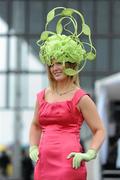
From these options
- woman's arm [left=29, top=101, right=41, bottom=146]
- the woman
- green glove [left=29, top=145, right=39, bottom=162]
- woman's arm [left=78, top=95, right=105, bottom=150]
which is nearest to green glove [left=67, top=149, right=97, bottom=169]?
the woman

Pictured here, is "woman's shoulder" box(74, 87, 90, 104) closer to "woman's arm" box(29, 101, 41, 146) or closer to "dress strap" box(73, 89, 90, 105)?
"dress strap" box(73, 89, 90, 105)

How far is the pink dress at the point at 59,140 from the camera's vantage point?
4.09 meters

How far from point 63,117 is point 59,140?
0.12m

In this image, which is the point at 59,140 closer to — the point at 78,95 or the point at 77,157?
the point at 77,157

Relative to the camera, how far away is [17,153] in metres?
28.5

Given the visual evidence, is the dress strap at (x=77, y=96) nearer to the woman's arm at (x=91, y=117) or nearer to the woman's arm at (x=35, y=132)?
the woman's arm at (x=91, y=117)

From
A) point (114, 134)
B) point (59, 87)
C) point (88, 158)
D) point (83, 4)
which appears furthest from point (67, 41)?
point (83, 4)

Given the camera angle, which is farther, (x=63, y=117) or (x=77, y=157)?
(x=63, y=117)

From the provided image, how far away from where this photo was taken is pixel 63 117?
4.13 meters

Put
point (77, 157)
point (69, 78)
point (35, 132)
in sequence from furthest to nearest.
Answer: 1. point (35, 132)
2. point (69, 78)
3. point (77, 157)

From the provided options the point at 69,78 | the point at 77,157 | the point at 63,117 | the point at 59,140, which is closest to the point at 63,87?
the point at 69,78

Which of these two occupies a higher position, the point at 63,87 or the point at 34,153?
the point at 63,87

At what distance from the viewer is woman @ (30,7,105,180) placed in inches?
161

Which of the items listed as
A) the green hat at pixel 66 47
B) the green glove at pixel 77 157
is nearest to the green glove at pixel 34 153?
the green glove at pixel 77 157
